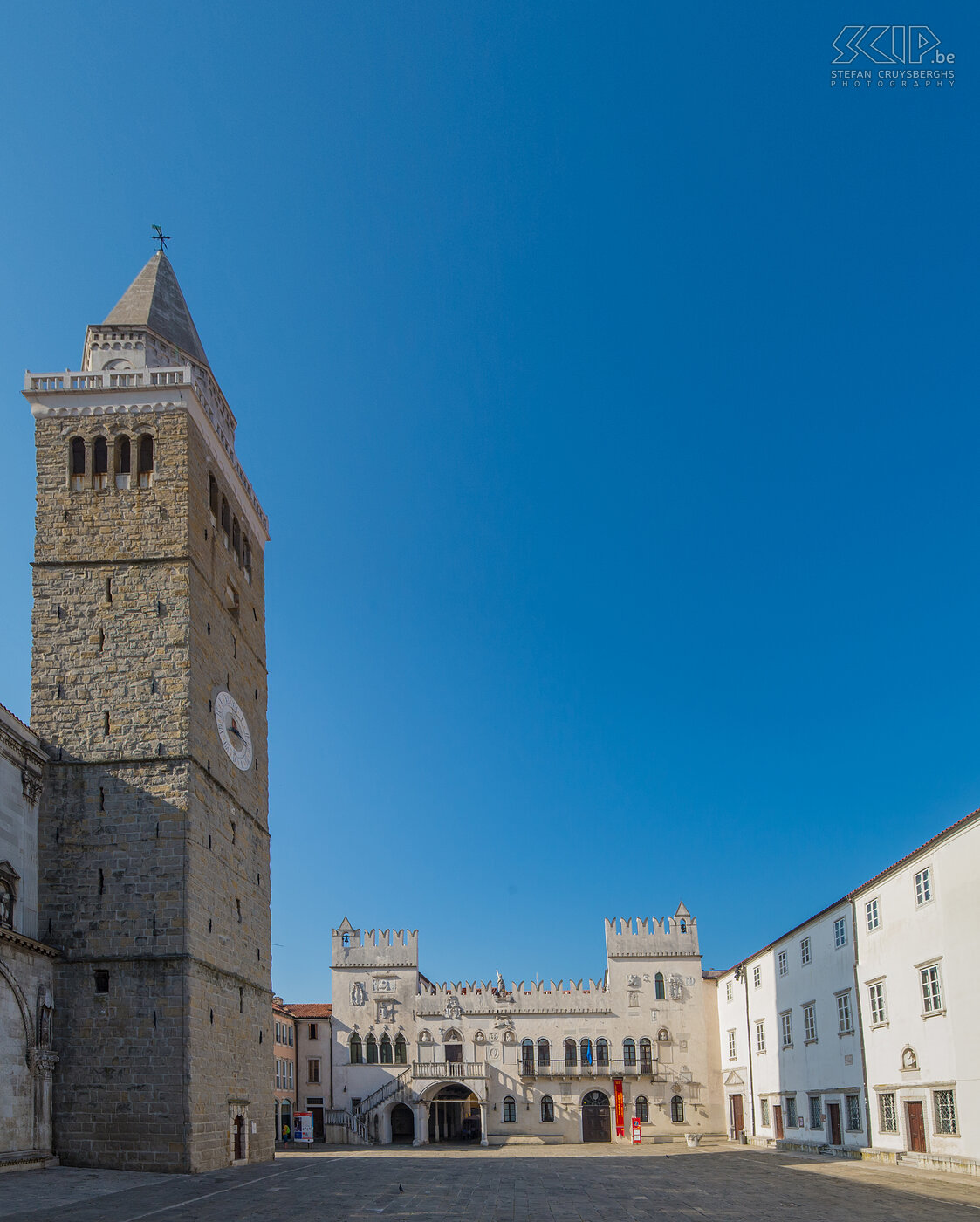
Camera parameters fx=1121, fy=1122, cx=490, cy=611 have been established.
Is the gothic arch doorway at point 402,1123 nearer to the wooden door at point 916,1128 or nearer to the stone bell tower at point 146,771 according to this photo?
the stone bell tower at point 146,771

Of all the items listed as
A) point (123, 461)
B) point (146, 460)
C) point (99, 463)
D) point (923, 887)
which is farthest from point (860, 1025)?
point (99, 463)

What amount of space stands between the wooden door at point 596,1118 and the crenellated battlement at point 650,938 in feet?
20.1

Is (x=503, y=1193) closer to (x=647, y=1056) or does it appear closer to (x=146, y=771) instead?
(x=146, y=771)

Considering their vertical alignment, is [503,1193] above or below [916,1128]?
below

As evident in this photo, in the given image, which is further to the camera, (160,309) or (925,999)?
(160,309)

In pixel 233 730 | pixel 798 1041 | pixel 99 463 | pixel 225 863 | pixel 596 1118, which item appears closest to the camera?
pixel 225 863

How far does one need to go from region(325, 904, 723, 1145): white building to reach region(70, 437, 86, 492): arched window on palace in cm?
2865

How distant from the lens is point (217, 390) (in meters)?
38.6

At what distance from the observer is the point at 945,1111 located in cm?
2755

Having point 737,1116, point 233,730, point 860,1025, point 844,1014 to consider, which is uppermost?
point 233,730

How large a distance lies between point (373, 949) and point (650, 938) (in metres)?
13.1

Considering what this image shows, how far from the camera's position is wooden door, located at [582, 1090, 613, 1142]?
4962 cm

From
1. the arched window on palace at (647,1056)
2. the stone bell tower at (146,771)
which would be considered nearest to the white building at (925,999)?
the stone bell tower at (146,771)

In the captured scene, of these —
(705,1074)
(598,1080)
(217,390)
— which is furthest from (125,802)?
(705,1074)
